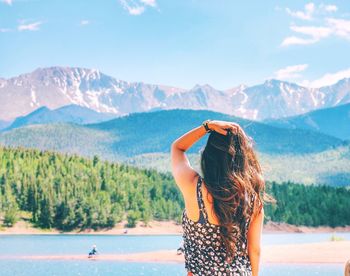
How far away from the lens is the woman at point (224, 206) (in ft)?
19.3

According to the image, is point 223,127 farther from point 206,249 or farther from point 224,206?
point 206,249

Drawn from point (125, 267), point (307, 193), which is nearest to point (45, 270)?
point (125, 267)

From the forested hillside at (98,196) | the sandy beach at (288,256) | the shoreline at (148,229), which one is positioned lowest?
the shoreline at (148,229)

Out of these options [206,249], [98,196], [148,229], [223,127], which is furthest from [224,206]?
[98,196]

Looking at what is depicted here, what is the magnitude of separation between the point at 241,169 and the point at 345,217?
15086cm

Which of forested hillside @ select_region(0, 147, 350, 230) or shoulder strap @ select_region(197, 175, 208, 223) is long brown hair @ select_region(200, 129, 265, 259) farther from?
forested hillside @ select_region(0, 147, 350, 230)

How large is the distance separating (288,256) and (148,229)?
85.6 meters

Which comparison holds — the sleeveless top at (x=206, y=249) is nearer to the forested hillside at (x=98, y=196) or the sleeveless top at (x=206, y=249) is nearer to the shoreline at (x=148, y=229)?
the shoreline at (x=148, y=229)

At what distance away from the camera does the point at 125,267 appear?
2088 inches

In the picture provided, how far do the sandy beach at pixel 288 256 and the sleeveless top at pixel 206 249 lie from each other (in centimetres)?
4812

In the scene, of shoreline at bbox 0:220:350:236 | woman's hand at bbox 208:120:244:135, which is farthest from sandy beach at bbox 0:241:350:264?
shoreline at bbox 0:220:350:236

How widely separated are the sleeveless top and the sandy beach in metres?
48.1

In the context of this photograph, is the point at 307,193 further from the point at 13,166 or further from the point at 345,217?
the point at 13,166

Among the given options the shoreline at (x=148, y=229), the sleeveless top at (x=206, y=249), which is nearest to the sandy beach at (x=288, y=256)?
the sleeveless top at (x=206, y=249)
